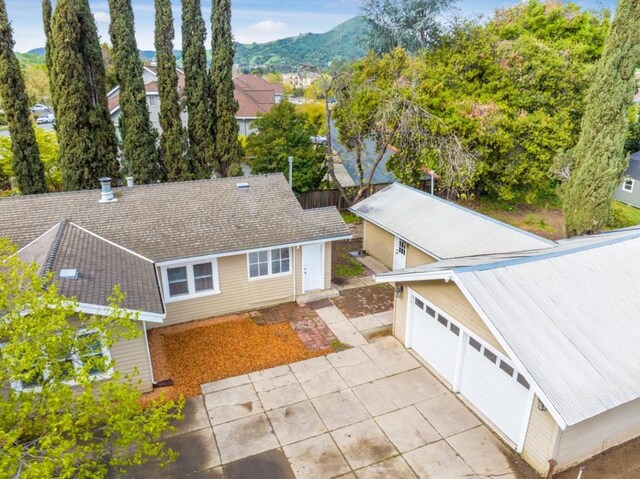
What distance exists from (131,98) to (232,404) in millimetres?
16180

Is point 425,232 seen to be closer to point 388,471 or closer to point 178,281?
point 178,281

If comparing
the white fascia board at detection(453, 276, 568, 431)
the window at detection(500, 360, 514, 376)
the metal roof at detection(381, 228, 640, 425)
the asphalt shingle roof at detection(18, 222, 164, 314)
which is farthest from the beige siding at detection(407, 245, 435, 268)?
the asphalt shingle roof at detection(18, 222, 164, 314)

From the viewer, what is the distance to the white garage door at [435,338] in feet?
36.1

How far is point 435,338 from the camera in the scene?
11617 mm

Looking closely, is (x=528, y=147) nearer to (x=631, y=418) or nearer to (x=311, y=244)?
(x=311, y=244)

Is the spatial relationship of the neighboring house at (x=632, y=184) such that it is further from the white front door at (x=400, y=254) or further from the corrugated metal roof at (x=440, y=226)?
the white front door at (x=400, y=254)

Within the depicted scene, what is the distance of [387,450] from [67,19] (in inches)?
811

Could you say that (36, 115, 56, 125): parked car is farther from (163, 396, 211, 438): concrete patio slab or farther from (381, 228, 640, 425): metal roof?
(381, 228, 640, 425): metal roof

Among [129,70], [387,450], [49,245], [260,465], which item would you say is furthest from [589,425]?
[129,70]

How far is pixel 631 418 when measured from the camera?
920cm

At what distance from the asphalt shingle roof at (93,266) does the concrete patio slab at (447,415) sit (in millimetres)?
6998

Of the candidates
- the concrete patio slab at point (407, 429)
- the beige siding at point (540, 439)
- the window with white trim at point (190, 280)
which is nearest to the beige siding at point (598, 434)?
the beige siding at point (540, 439)

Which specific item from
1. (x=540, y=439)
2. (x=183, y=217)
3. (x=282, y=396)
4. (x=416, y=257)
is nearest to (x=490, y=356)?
(x=540, y=439)

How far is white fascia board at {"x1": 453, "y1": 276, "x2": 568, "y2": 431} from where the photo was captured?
7.30 meters
